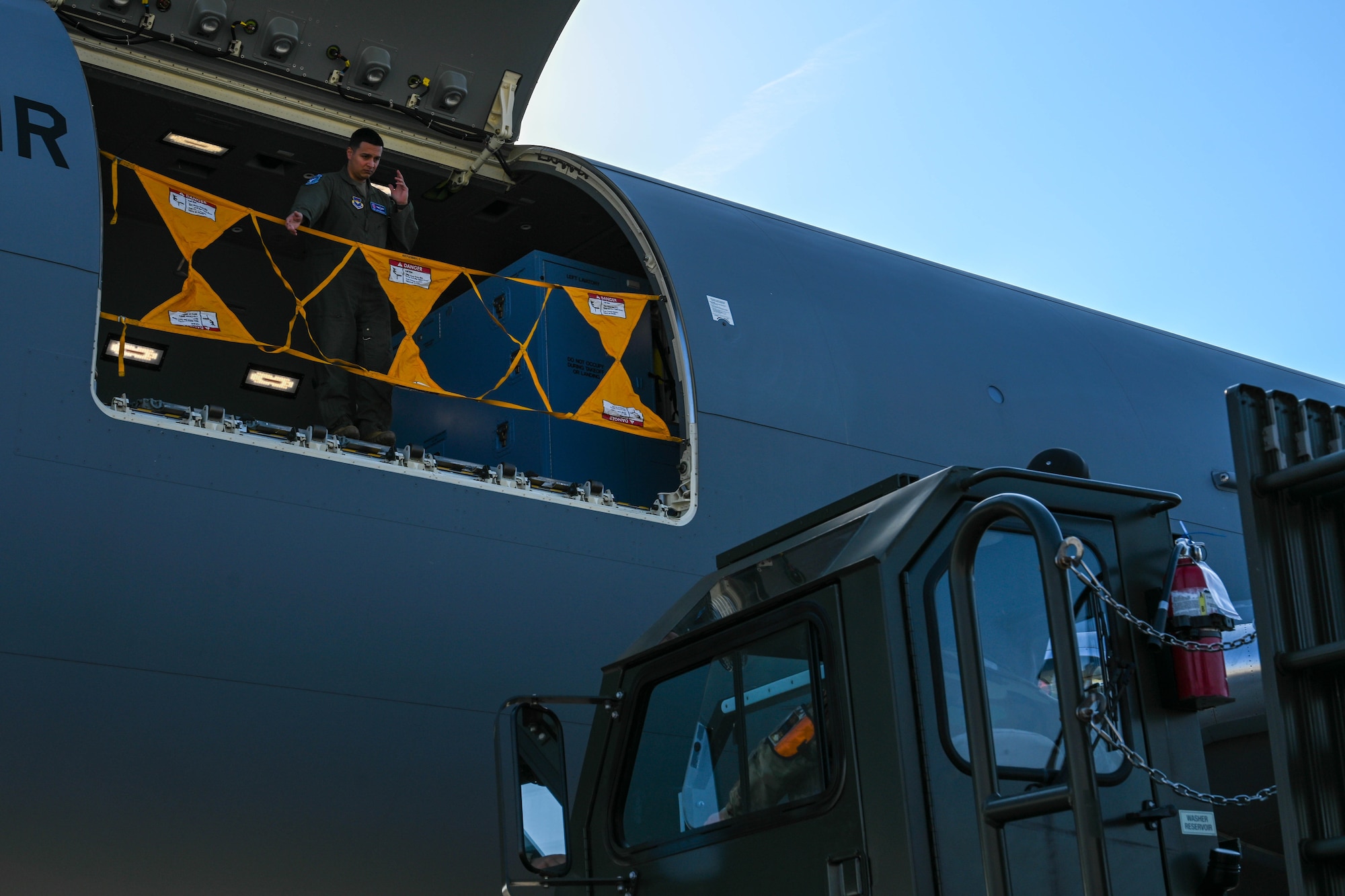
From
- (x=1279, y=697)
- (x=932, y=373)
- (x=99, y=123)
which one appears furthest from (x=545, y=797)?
(x=99, y=123)

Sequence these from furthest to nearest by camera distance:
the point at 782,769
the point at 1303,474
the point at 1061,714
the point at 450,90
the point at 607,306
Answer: the point at 450,90 < the point at 607,306 < the point at 782,769 < the point at 1061,714 < the point at 1303,474

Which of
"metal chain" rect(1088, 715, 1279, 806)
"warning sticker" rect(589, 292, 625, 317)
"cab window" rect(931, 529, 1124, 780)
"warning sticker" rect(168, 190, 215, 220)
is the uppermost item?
"warning sticker" rect(168, 190, 215, 220)

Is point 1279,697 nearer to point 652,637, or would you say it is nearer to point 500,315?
point 652,637

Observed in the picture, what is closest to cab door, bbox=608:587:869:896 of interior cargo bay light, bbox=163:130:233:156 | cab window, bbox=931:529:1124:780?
cab window, bbox=931:529:1124:780

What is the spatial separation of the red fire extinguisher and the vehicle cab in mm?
86

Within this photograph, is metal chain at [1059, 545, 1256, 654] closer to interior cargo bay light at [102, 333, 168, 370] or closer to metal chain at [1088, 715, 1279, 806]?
metal chain at [1088, 715, 1279, 806]

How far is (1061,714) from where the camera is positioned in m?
3.22

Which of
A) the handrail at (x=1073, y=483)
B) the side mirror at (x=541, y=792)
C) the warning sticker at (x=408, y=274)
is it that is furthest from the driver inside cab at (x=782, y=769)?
the warning sticker at (x=408, y=274)

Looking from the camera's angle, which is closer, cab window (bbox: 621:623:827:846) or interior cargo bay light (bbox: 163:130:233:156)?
cab window (bbox: 621:623:827:846)

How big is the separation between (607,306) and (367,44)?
107 inches

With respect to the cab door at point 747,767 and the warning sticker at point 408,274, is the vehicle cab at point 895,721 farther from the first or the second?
the warning sticker at point 408,274

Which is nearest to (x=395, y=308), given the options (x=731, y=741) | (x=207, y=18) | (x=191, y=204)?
(x=191, y=204)

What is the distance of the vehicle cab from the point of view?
3805 millimetres

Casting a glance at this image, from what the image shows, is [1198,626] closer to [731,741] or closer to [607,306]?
[731,741]
